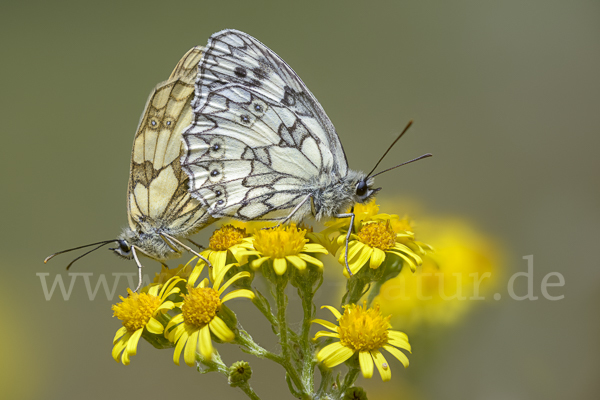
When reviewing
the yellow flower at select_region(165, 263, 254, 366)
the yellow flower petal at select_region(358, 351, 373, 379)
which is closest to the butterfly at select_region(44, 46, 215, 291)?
the yellow flower at select_region(165, 263, 254, 366)

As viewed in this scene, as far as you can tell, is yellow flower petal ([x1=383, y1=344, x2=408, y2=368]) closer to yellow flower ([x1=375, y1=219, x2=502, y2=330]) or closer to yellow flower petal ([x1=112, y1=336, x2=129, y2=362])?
yellow flower ([x1=375, y1=219, x2=502, y2=330])

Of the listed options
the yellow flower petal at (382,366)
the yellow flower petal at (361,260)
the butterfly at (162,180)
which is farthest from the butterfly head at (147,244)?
the yellow flower petal at (382,366)

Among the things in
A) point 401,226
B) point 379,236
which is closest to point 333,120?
point 401,226

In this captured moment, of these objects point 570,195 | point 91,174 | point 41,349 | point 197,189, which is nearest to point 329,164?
point 197,189

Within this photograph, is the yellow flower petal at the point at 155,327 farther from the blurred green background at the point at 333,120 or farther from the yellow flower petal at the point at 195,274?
the blurred green background at the point at 333,120

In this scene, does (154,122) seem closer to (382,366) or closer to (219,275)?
(219,275)

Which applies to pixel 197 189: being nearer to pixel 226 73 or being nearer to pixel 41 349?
pixel 226 73
